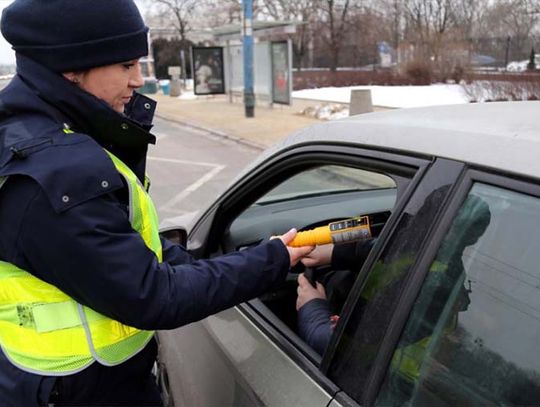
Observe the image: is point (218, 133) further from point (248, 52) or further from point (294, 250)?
point (294, 250)

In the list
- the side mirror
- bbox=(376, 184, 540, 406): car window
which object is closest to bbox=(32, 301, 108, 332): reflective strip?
bbox=(376, 184, 540, 406): car window

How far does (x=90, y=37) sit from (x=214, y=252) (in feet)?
3.93

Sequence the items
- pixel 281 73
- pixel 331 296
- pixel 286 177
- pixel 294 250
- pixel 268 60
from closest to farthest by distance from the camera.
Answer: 1. pixel 294 250
2. pixel 286 177
3. pixel 331 296
4. pixel 281 73
5. pixel 268 60

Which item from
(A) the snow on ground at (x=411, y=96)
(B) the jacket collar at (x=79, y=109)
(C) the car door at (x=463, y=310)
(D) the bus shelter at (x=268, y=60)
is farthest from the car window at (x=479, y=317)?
(A) the snow on ground at (x=411, y=96)

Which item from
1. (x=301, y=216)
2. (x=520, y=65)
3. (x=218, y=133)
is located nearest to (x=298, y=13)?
(x=520, y=65)

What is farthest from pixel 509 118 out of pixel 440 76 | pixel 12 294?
pixel 440 76

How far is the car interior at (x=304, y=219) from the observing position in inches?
84.4

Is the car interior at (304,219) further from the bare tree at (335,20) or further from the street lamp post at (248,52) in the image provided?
the bare tree at (335,20)

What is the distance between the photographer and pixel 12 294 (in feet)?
4.75

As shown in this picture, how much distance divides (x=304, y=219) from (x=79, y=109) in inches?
53.9

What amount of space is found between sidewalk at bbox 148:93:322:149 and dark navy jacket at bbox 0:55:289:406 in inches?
362

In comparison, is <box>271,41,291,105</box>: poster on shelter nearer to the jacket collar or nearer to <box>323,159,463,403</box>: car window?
the jacket collar

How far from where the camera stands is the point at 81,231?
1.29m

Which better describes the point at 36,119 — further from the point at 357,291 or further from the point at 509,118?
the point at 509,118
